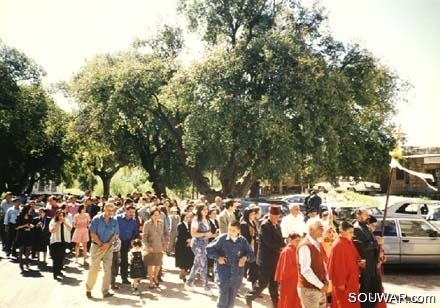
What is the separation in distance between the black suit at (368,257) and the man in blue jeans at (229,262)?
2.01m

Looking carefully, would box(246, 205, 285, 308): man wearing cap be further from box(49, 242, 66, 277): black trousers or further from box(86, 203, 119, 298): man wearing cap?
box(49, 242, 66, 277): black trousers

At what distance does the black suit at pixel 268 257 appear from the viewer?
27.5 feet

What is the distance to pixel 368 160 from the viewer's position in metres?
27.0

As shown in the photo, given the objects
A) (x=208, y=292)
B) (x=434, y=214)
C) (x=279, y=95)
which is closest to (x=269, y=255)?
(x=208, y=292)

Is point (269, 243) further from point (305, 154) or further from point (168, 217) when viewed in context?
point (305, 154)

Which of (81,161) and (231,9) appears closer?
(231,9)

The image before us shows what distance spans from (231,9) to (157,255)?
710 inches

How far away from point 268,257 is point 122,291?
380cm

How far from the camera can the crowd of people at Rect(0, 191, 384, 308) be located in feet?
22.3

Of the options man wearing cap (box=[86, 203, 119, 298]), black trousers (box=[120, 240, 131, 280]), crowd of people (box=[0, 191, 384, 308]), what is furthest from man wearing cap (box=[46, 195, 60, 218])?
man wearing cap (box=[86, 203, 119, 298])

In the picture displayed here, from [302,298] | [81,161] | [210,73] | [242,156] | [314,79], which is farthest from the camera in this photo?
[81,161]

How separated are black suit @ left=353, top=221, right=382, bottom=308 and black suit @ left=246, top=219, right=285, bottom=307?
1448 mm

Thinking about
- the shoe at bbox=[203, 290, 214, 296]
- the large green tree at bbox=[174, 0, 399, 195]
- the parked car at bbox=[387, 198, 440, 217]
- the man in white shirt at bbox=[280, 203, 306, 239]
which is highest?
the large green tree at bbox=[174, 0, 399, 195]

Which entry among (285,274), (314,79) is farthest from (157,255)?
(314,79)
